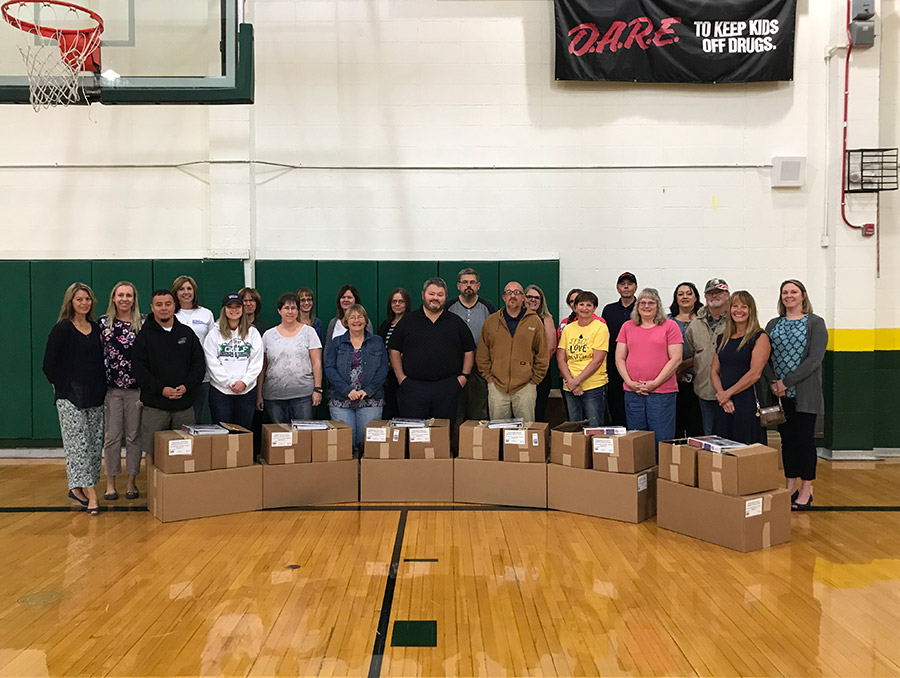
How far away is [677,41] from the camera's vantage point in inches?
269

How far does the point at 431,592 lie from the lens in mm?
3469

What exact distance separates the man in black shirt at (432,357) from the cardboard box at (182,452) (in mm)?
1494

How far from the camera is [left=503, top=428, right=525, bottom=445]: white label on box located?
5.00 meters

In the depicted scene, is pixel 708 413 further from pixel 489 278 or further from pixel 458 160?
pixel 458 160

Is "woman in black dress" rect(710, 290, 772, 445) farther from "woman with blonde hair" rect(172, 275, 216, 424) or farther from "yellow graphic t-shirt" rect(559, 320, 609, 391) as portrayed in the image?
"woman with blonde hair" rect(172, 275, 216, 424)

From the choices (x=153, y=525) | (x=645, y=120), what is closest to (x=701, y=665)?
(x=153, y=525)

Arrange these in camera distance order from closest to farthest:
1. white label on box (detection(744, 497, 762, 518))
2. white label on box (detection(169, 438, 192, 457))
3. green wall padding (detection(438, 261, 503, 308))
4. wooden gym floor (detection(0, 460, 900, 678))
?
wooden gym floor (detection(0, 460, 900, 678)) < white label on box (detection(744, 497, 762, 518)) < white label on box (detection(169, 438, 192, 457)) < green wall padding (detection(438, 261, 503, 308))

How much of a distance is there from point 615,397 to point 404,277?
7.56ft

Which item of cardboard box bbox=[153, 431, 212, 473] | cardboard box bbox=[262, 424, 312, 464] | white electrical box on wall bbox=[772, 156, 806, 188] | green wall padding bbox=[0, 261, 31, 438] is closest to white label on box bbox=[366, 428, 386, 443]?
cardboard box bbox=[262, 424, 312, 464]

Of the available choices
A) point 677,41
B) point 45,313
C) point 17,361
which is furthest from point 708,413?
point 17,361

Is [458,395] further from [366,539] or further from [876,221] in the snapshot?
[876,221]

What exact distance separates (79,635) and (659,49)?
21.5 ft

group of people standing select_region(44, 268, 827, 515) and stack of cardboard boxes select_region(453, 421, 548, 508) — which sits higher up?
group of people standing select_region(44, 268, 827, 515)

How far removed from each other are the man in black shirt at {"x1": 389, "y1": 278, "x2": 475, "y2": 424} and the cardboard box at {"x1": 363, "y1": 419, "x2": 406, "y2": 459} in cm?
37
